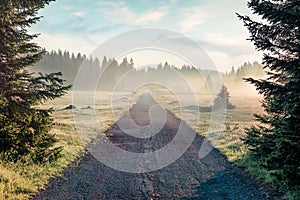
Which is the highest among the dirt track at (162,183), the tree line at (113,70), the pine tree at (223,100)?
the tree line at (113,70)

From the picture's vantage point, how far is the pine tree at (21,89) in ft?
25.4

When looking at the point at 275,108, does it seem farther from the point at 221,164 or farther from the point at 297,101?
the point at 221,164

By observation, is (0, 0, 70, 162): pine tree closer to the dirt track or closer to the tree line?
the dirt track

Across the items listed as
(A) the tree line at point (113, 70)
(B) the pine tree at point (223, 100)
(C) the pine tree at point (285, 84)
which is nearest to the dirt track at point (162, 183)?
(C) the pine tree at point (285, 84)

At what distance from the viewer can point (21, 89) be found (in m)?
8.12

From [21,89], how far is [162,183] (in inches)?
229

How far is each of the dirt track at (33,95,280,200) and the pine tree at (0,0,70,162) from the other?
1.96m

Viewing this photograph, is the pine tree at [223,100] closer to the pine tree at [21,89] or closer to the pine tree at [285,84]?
the pine tree at [285,84]

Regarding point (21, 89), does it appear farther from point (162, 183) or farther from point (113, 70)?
point (113, 70)

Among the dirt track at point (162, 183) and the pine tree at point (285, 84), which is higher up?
the pine tree at point (285, 84)

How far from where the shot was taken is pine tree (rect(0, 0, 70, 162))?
7746 mm

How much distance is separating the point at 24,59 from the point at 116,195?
571 centimetres

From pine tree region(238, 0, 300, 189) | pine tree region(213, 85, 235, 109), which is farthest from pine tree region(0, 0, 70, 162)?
pine tree region(213, 85, 235, 109)

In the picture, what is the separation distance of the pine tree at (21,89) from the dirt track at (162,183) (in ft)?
6.42
